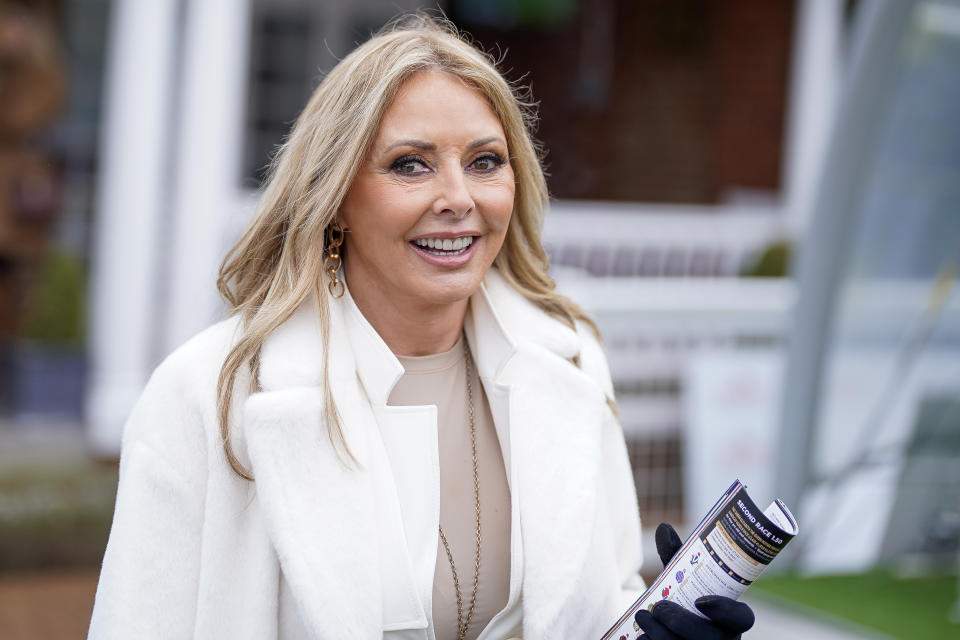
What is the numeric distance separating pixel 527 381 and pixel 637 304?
3881mm

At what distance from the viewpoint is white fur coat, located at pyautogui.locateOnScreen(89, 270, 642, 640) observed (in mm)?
1802

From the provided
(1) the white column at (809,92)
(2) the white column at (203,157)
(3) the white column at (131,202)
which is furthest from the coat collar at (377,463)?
(1) the white column at (809,92)

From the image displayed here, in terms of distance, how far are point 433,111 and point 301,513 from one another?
0.75m

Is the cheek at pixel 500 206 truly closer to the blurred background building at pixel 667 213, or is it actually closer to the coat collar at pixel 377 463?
the coat collar at pixel 377 463

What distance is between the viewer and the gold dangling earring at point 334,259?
2010 mm

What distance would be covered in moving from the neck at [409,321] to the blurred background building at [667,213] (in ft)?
1.40

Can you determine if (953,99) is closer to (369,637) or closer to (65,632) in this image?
(369,637)

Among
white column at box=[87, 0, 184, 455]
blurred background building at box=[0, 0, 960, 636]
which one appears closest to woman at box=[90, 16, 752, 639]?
blurred background building at box=[0, 0, 960, 636]

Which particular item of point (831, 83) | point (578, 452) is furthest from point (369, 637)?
point (831, 83)

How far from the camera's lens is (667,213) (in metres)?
7.64

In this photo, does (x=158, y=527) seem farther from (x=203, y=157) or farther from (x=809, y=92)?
(x=809, y=92)

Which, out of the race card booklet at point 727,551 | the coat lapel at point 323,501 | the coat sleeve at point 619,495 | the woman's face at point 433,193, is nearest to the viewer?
the race card booklet at point 727,551

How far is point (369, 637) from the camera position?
1787 mm

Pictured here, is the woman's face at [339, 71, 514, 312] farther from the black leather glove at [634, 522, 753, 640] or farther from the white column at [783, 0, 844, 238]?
→ the white column at [783, 0, 844, 238]
